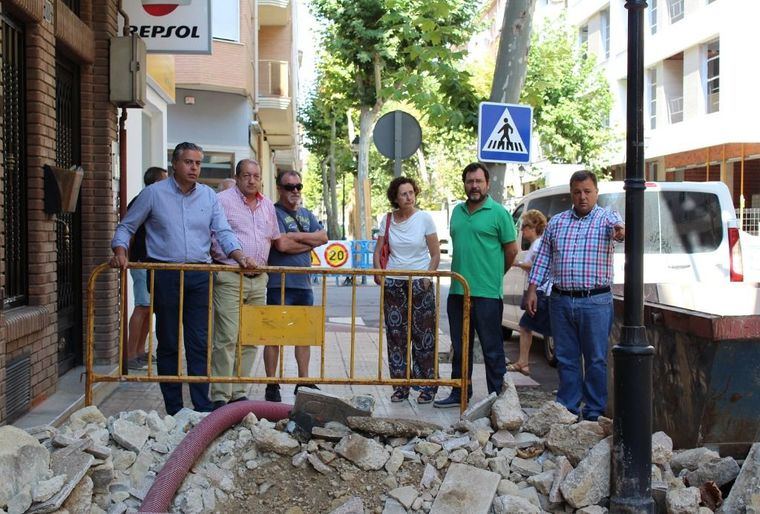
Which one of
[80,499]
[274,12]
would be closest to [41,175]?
[80,499]

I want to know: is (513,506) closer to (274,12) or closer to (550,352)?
(550,352)

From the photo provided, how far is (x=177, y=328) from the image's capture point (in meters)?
6.67

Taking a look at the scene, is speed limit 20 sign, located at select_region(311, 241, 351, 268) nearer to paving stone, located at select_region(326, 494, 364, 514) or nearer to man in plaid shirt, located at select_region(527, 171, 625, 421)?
man in plaid shirt, located at select_region(527, 171, 625, 421)

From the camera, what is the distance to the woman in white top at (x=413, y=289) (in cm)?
747

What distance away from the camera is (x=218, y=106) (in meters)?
24.0

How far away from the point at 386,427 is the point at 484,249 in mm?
2091

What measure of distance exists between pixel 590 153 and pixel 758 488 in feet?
111

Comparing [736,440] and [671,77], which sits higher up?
[671,77]

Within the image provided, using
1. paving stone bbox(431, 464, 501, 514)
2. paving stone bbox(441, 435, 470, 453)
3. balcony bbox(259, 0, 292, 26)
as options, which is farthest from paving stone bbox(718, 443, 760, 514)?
balcony bbox(259, 0, 292, 26)

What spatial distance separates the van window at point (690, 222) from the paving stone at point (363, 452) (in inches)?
217

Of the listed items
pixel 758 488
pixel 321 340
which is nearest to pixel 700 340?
pixel 758 488

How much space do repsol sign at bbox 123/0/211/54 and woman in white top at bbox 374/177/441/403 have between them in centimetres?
→ 358

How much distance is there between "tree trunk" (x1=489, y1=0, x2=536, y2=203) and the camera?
1091 centimetres

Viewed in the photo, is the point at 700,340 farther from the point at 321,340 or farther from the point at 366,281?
the point at 366,281
